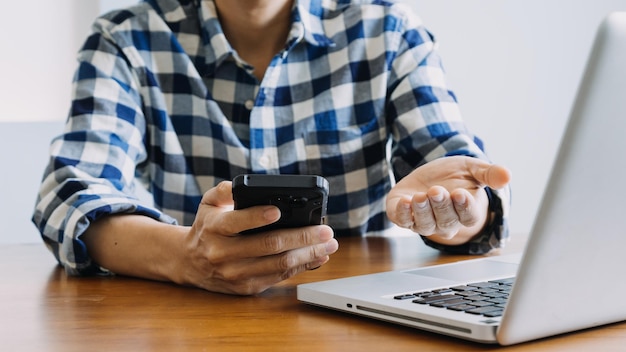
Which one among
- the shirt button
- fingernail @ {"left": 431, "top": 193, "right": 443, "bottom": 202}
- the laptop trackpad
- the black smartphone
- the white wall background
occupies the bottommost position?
the white wall background

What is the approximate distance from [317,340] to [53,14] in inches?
70.5

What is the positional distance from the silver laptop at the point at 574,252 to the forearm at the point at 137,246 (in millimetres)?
309

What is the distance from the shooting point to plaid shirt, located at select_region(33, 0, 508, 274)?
136 cm

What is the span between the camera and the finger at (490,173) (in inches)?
34.7

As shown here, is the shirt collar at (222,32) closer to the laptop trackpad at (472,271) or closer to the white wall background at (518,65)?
the laptop trackpad at (472,271)

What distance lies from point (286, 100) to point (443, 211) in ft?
1.93

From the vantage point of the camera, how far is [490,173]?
903mm

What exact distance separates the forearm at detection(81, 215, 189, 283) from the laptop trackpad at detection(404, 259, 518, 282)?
0.28m

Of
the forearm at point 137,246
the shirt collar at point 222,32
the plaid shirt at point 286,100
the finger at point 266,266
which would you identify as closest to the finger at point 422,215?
→ the finger at point 266,266

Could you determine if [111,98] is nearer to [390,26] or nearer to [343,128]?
[343,128]

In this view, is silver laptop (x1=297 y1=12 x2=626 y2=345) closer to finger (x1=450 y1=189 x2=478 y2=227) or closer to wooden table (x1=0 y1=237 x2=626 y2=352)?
wooden table (x1=0 y1=237 x2=626 y2=352)

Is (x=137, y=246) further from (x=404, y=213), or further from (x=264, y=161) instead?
(x=264, y=161)

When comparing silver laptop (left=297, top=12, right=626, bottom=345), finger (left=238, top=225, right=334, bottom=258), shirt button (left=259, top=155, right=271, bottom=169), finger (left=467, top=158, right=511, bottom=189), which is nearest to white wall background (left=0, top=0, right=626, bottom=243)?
shirt button (left=259, top=155, right=271, bottom=169)

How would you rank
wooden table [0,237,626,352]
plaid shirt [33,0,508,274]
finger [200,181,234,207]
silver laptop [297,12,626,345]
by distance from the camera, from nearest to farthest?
silver laptop [297,12,626,345], wooden table [0,237,626,352], finger [200,181,234,207], plaid shirt [33,0,508,274]
